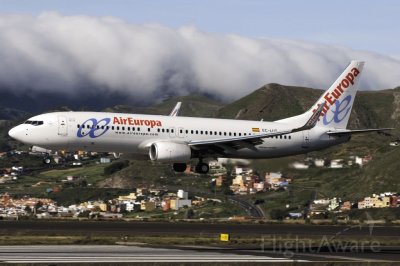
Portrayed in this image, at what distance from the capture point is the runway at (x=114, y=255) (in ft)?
169

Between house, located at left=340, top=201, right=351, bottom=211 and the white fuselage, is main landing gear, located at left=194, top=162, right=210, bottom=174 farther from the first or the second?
house, located at left=340, top=201, right=351, bottom=211

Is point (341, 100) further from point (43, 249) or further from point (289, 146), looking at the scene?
point (43, 249)

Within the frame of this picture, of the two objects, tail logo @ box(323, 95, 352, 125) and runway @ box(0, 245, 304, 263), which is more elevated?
tail logo @ box(323, 95, 352, 125)

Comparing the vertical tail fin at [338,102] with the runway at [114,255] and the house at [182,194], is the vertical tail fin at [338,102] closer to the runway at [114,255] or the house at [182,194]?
the runway at [114,255]

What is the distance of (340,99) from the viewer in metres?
96.1

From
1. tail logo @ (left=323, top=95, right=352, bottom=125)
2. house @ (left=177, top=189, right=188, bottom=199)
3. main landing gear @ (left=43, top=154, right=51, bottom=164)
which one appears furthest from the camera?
house @ (left=177, top=189, right=188, bottom=199)

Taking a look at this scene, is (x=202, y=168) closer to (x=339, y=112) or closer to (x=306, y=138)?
(x=306, y=138)

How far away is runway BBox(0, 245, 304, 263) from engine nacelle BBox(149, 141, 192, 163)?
22.3m

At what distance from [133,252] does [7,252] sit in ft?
25.2

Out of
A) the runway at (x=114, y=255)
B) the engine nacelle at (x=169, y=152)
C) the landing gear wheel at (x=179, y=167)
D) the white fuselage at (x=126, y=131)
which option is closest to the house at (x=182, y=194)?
the landing gear wheel at (x=179, y=167)

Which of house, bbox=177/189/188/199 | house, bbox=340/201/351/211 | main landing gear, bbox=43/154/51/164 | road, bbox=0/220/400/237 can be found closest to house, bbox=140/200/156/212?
house, bbox=177/189/188/199

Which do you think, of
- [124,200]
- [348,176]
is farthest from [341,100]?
[124,200]

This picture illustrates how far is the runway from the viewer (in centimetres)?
5156

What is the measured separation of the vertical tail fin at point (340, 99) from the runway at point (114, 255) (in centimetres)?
3816
